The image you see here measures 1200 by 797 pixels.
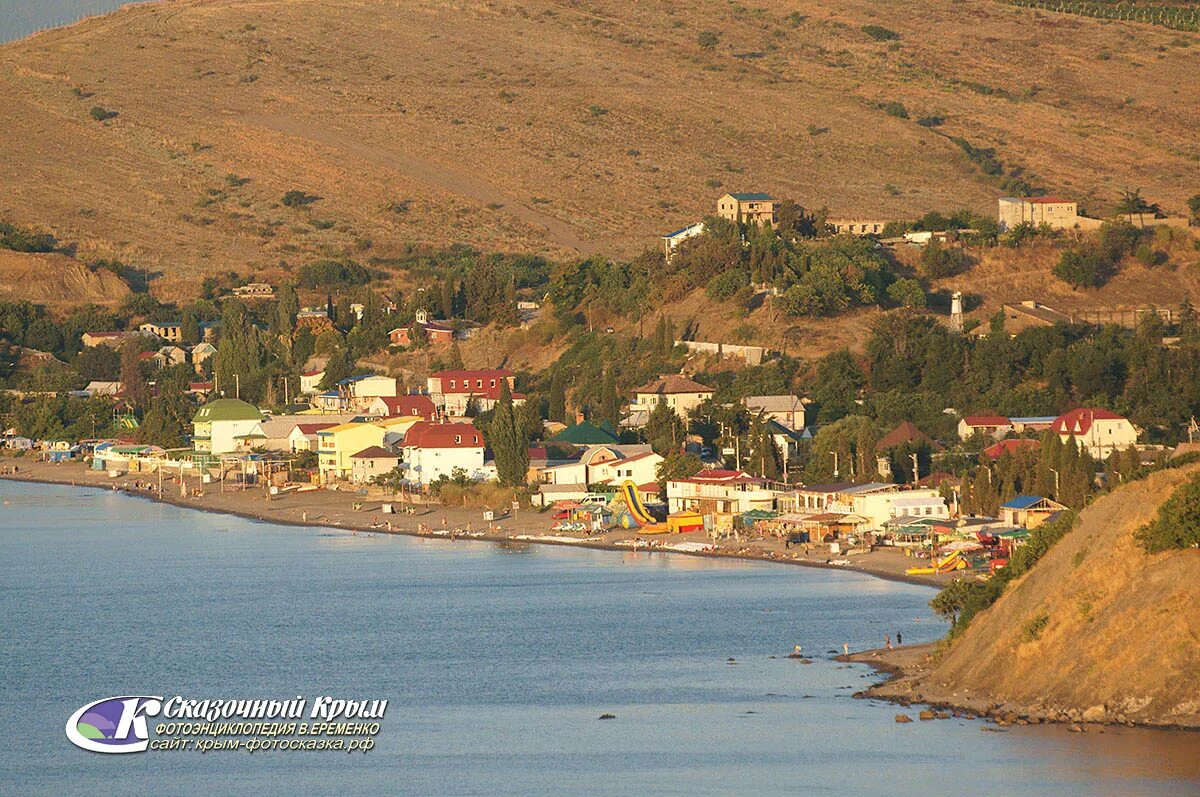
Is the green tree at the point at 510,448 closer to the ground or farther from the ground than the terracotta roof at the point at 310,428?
closer to the ground

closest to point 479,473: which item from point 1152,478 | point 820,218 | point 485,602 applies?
point 485,602

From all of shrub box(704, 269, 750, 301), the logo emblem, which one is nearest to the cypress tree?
shrub box(704, 269, 750, 301)

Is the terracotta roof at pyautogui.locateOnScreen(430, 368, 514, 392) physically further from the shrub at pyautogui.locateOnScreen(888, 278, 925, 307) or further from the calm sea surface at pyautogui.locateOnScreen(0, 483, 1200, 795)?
the calm sea surface at pyautogui.locateOnScreen(0, 483, 1200, 795)

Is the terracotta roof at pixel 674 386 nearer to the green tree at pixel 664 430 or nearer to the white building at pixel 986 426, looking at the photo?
the green tree at pixel 664 430

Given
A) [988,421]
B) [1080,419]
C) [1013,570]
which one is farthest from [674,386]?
[1013,570]

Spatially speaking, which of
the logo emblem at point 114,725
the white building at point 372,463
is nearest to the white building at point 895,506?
the white building at point 372,463

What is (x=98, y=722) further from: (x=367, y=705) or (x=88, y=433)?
(x=88, y=433)
